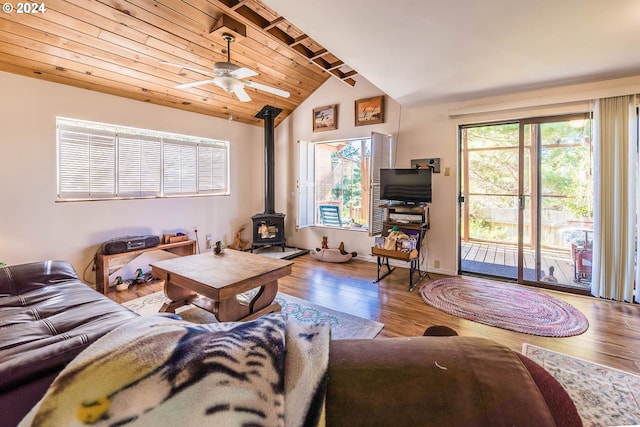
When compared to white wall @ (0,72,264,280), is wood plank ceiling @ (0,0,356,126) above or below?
above

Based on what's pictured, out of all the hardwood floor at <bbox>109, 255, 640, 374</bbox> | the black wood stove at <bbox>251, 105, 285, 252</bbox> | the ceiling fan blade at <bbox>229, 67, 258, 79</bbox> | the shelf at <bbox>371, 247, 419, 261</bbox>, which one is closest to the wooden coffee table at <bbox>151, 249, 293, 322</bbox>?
the hardwood floor at <bbox>109, 255, 640, 374</bbox>

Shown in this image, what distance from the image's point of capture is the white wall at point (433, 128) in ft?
10.8

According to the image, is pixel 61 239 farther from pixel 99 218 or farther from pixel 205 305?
pixel 205 305

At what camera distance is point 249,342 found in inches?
22.6

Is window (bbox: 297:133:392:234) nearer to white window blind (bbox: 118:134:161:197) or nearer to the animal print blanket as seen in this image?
white window blind (bbox: 118:134:161:197)

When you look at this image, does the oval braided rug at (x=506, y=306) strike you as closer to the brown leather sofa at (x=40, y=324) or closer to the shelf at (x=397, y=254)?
the shelf at (x=397, y=254)

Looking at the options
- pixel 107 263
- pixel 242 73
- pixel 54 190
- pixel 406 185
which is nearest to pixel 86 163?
pixel 54 190

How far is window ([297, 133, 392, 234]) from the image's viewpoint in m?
5.27

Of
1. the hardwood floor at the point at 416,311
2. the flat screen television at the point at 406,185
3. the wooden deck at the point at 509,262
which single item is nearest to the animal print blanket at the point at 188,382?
the hardwood floor at the point at 416,311

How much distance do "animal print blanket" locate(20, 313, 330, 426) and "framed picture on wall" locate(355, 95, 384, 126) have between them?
4.44 m

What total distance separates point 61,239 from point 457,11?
4.52 m

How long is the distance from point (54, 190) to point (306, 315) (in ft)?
10.5

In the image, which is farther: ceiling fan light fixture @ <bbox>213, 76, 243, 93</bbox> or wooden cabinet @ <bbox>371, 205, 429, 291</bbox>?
wooden cabinet @ <bbox>371, 205, 429, 291</bbox>

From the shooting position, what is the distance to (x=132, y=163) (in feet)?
13.0
